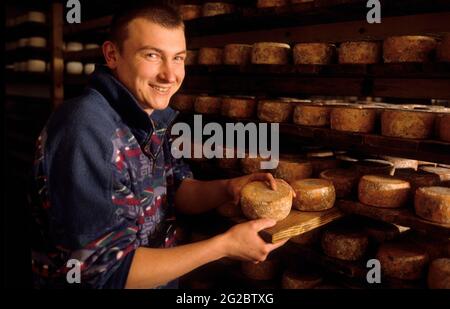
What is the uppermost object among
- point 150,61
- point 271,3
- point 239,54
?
point 271,3

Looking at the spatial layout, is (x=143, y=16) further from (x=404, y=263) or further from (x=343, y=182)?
(x=404, y=263)

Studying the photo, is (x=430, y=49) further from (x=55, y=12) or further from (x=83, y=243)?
(x=55, y=12)

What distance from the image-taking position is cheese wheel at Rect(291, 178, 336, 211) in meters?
1.77

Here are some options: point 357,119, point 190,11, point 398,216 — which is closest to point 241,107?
point 357,119

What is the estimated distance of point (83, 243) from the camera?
133cm

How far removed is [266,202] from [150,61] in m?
0.75

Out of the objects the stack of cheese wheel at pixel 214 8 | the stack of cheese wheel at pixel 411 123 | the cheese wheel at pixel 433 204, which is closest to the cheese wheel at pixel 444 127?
the stack of cheese wheel at pixel 411 123

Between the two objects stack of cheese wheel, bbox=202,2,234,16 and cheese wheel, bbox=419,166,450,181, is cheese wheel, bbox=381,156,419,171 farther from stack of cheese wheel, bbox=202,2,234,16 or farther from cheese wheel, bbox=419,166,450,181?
stack of cheese wheel, bbox=202,2,234,16

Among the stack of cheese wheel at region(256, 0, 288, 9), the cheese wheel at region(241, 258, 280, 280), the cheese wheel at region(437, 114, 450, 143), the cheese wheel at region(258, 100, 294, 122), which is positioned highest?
the stack of cheese wheel at region(256, 0, 288, 9)

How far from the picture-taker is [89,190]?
4.39 ft

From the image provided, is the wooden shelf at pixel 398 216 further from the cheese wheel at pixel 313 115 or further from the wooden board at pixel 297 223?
the cheese wheel at pixel 313 115

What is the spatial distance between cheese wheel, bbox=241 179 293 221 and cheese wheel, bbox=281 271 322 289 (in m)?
0.63

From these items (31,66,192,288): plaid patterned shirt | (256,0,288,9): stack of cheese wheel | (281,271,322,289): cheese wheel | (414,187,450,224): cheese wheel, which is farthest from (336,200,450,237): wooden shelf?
(256,0,288,9): stack of cheese wheel

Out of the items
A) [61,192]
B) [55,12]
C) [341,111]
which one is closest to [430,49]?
[341,111]
